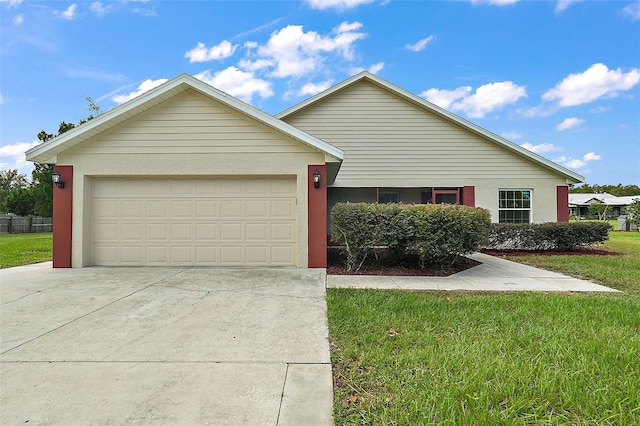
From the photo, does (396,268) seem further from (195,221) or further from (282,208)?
(195,221)

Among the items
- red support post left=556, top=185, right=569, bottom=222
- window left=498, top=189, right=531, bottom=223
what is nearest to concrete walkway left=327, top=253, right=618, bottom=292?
window left=498, top=189, right=531, bottom=223

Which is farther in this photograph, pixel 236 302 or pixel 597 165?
pixel 597 165

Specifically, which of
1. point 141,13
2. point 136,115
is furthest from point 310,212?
point 141,13

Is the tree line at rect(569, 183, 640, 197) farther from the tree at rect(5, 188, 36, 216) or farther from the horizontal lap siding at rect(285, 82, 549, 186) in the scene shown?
the tree at rect(5, 188, 36, 216)

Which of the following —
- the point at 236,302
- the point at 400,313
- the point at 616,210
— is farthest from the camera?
the point at 616,210

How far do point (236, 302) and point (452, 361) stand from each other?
3.34 m

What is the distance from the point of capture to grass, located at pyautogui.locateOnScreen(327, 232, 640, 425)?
2338 mm

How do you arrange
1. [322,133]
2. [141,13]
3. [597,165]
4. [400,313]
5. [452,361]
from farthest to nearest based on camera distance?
[597,165] < [322,133] < [141,13] < [400,313] < [452,361]

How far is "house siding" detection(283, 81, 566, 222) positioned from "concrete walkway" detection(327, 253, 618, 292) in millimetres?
5805

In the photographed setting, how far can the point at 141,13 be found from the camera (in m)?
10.1

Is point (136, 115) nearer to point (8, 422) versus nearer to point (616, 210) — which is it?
point (8, 422)

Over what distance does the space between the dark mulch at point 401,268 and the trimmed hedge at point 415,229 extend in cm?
31

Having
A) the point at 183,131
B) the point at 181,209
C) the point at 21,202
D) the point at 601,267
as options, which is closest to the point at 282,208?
the point at 181,209

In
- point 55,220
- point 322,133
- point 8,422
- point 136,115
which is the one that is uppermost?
point 322,133
